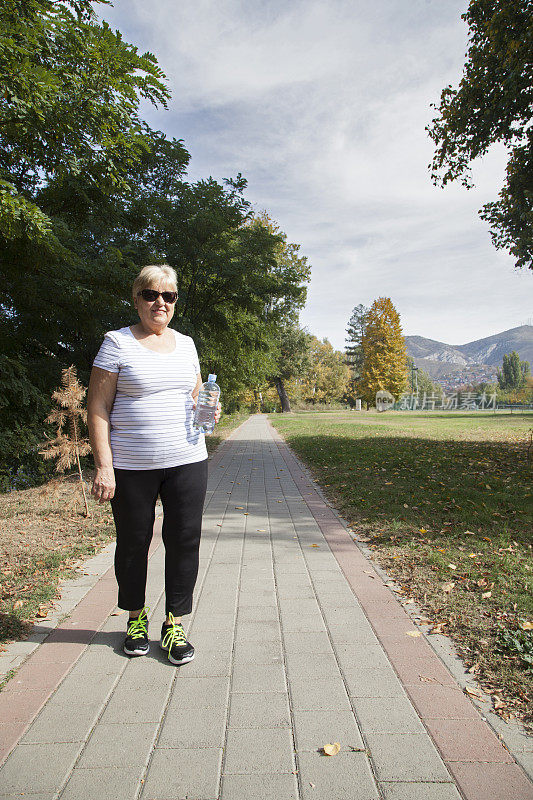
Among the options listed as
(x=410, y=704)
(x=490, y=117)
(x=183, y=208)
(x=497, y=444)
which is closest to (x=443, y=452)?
(x=497, y=444)

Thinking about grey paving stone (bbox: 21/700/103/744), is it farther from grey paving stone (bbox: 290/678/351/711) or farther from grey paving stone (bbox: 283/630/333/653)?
grey paving stone (bbox: 283/630/333/653)

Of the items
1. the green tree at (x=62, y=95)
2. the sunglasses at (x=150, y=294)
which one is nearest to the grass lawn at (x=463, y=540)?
the sunglasses at (x=150, y=294)

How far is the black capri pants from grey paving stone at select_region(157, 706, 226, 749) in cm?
68

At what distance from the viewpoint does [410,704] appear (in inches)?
96.8

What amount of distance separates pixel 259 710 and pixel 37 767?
965mm

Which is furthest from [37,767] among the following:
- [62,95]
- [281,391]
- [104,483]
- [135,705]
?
[281,391]

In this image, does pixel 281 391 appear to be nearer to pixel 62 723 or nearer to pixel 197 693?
pixel 197 693

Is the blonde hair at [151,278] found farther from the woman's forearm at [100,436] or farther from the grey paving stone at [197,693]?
the grey paving stone at [197,693]

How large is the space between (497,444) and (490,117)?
26.9 ft

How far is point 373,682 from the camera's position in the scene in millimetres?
2654

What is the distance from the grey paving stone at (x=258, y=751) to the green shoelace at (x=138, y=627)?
96 cm

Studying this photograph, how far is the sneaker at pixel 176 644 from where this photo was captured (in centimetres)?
288

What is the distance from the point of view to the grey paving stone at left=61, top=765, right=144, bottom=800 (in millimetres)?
1885

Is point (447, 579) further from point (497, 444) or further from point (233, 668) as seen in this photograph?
point (497, 444)
